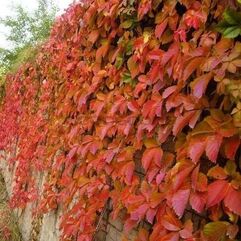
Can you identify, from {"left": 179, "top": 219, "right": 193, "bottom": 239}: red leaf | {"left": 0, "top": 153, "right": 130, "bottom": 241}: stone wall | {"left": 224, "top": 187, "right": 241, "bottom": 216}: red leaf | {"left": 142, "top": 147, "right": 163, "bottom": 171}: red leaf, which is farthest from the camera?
{"left": 0, "top": 153, "right": 130, "bottom": 241}: stone wall

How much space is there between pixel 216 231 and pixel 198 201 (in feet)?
0.39

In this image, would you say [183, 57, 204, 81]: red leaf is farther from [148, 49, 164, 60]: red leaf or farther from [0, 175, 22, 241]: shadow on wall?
[0, 175, 22, 241]: shadow on wall

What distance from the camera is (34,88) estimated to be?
6.05 metres

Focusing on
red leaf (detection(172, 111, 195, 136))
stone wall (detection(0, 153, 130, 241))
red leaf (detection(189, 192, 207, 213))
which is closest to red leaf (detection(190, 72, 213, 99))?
red leaf (detection(172, 111, 195, 136))

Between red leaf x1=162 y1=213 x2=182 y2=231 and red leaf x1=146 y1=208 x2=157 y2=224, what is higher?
red leaf x1=146 y1=208 x2=157 y2=224

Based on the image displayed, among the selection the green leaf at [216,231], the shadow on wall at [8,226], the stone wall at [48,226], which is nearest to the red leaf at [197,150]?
the green leaf at [216,231]

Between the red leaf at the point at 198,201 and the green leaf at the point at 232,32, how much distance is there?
0.56 meters

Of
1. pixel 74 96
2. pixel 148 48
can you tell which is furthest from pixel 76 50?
pixel 148 48

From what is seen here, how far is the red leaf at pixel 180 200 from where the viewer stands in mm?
1567

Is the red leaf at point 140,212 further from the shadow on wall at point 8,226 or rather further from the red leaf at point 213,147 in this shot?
the shadow on wall at point 8,226

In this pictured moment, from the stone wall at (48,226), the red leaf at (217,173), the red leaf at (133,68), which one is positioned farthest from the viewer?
the stone wall at (48,226)

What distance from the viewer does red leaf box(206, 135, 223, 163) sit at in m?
1.47

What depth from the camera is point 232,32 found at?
1.49 m

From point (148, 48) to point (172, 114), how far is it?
42 cm
